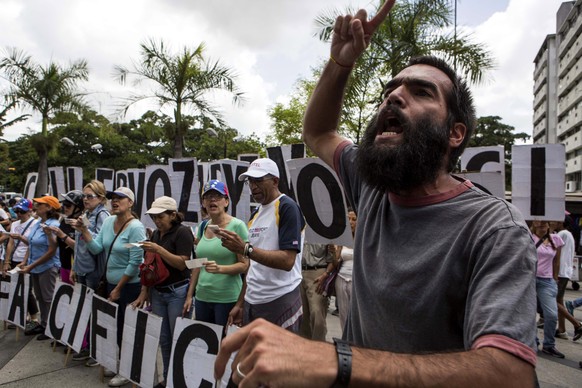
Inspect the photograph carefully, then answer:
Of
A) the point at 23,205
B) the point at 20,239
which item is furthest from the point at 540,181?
the point at 23,205

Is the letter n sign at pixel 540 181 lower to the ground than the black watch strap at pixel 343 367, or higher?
higher

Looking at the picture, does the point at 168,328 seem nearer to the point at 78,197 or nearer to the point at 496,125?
the point at 78,197

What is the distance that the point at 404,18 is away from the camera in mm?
9961

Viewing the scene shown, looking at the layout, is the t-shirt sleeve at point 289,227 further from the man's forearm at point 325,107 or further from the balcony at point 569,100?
the balcony at point 569,100

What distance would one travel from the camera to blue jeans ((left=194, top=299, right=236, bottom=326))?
3721 mm

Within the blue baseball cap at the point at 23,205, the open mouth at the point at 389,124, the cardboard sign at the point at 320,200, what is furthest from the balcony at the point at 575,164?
the open mouth at the point at 389,124

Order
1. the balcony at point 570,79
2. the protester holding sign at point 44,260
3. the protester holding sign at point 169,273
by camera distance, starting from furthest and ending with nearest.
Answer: the balcony at point 570,79
the protester holding sign at point 44,260
the protester holding sign at point 169,273

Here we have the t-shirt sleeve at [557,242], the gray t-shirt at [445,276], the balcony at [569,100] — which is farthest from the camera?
the balcony at [569,100]

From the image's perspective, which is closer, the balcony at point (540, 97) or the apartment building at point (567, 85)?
the apartment building at point (567, 85)

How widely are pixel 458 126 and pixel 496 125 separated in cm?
5003

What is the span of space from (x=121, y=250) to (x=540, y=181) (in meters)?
4.45

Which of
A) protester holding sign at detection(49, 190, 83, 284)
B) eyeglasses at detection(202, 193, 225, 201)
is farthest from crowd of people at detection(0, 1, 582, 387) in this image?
protester holding sign at detection(49, 190, 83, 284)

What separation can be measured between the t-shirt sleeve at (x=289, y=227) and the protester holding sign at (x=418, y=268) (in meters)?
1.60

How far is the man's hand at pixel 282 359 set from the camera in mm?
725
